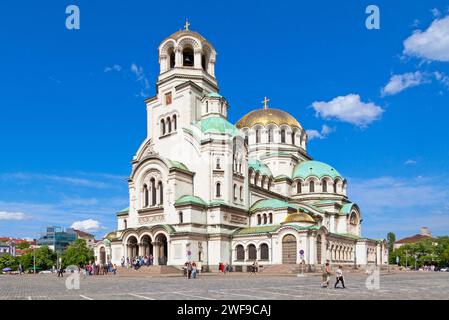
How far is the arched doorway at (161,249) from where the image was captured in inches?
2020

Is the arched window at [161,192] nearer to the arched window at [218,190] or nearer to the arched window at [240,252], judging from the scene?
the arched window at [218,190]

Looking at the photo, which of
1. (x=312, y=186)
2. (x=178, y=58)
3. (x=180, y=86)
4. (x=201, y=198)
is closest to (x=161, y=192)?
(x=201, y=198)

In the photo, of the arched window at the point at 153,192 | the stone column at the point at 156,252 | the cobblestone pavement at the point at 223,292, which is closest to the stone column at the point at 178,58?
the arched window at the point at 153,192

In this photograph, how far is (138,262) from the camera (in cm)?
4719

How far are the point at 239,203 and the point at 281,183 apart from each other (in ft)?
45.2

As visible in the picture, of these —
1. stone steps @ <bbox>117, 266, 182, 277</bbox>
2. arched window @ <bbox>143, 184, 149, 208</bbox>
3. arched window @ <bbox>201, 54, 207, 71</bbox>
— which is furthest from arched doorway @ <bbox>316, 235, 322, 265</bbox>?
arched window @ <bbox>201, 54, 207, 71</bbox>

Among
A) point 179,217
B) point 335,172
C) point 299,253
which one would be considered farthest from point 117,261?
point 335,172

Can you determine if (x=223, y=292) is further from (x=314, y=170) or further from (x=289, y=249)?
(x=314, y=170)

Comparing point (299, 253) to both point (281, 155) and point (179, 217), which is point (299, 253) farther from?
point (281, 155)

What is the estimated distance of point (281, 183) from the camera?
2689 inches

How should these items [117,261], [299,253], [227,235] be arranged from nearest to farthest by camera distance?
1. [299,253]
2. [227,235]
3. [117,261]

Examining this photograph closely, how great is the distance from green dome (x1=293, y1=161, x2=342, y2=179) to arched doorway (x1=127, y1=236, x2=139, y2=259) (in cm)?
2571

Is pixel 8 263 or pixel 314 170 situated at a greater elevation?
pixel 314 170

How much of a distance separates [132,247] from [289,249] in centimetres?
1730
